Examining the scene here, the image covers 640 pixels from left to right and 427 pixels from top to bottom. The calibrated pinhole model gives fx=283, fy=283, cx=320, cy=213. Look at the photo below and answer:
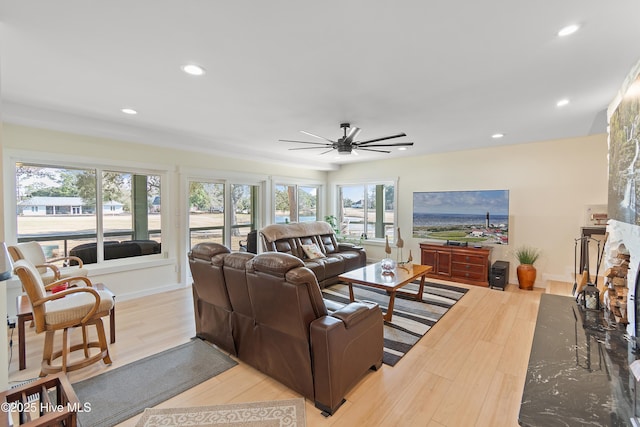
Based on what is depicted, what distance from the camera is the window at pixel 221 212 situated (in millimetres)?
5070

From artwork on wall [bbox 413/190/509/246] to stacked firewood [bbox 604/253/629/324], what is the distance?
2832 mm

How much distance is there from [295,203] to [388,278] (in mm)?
3734

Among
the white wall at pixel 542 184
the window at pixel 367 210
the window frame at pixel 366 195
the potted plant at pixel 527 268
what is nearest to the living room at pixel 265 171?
the white wall at pixel 542 184

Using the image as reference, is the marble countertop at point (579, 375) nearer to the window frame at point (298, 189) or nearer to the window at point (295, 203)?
the window frame at point (298, 189)

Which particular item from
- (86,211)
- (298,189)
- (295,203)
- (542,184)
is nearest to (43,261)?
(86,211)

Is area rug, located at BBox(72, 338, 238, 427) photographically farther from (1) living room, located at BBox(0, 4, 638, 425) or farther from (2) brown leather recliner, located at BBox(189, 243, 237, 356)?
(1) living room, located at BBox(0, 4, 638, 425)

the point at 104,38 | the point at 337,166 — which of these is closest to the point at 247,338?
the point at 104,38

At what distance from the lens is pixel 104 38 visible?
183cm

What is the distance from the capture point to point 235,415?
6.42ft

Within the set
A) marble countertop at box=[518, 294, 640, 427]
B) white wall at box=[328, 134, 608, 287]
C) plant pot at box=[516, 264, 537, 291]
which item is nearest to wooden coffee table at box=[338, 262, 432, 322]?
marble countertop at box=[518, 294, 640, 427]

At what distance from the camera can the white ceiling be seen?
158 centimetres

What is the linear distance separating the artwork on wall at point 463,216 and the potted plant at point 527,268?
1.18 feet

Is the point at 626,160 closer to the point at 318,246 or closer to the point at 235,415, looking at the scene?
the point at 235,415

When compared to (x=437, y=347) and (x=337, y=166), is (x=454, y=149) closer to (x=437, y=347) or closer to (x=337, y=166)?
(x=337, y=166)
